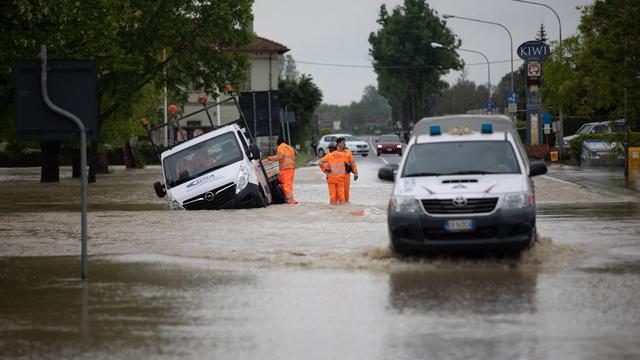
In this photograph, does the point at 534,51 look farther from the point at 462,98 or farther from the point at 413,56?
the point at 462,98

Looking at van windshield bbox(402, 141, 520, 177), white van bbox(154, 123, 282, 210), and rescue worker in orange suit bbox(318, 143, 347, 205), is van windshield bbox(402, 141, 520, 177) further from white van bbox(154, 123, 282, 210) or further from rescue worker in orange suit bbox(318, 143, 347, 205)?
rescue worker in orange suit bbox(318, 143, 347, 205)

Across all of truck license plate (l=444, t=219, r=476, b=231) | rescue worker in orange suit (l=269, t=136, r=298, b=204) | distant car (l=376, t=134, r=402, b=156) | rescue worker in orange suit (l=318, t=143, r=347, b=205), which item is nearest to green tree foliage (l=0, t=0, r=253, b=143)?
rescue worker in orange suit (l=269, t=136, r=298, b=204)

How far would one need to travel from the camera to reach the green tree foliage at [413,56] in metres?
122

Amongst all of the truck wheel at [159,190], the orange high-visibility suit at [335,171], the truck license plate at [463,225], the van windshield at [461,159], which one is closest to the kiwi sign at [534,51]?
the orange high-visibility suit at [335,171]

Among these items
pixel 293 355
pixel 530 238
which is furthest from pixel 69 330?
pixel 530 238

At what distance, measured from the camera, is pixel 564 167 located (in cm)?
4894

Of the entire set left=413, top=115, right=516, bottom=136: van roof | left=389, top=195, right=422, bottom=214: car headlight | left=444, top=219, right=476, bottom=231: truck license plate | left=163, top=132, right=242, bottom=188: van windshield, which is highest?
left=413, top=115, right=516, bottom=136: van roof

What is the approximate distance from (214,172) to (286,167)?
2.83m

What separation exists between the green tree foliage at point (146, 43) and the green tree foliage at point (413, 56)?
72826 mm

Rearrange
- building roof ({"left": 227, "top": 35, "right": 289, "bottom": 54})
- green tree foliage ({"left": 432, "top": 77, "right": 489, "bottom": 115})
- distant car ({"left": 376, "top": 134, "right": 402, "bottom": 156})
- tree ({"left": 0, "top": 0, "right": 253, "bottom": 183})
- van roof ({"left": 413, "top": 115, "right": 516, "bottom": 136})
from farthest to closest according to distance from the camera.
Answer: green tree foliage ({"left": 432, "top": 77, "right": 489, "bottom": 115}) < building roof ({"left": 227, "top": 35, "right": 289, "bottom": 54}) < distant car ({"left": 376, "top": 134, "right": 402, "bottom": 156}) < tree ({"left": 0, "top": 0, "right": 253, "bottom": 183}) < van roof ({"left": 413, "top": 115, "right": 516, "bottom": 136})

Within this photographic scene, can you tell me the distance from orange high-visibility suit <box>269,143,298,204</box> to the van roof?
10.2 m

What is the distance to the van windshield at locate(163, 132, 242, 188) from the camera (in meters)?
24.7

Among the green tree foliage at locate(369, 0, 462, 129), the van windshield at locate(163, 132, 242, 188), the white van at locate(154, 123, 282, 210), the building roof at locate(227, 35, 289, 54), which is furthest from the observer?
the green tree foliage at locate(369, 0, 462, 129)

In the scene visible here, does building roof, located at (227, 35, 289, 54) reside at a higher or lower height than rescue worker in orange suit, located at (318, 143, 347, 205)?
higher
